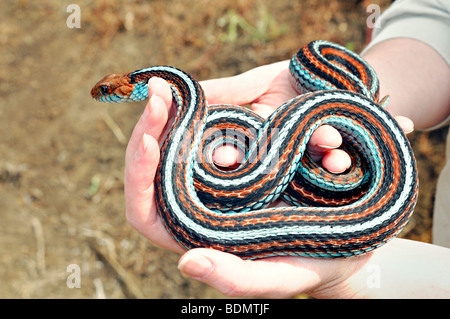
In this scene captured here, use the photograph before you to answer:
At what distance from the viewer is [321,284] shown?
304 cm

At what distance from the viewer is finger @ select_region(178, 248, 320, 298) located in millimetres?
2527

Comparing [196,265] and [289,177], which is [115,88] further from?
[196,265]

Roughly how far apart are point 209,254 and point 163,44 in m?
4.67

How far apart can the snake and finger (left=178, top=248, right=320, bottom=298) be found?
13 cm

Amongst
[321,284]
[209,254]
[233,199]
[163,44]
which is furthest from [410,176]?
[163,44]

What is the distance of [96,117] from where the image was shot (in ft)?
19.5

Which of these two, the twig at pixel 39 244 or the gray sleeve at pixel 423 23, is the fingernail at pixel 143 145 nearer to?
the gray sleeve at pixel 423 23

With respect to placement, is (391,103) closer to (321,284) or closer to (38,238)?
(321,284)

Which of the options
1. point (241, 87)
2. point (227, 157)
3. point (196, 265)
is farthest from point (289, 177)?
Result: point (241, 87)

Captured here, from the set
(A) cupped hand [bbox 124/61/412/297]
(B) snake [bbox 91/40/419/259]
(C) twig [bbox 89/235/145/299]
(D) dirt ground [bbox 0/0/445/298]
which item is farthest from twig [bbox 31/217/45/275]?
(B) snake [bbox 91/40/419/259]

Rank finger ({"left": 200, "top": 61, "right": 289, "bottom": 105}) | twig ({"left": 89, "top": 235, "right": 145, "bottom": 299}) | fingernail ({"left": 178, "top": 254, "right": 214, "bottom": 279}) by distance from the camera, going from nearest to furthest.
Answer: fingernail ({"left": 178, "top": 254, "right": 214, "bottom": 279}) → finger ({"left": 200, "top": 61, "right": 289, "bottom": 105}) → twig ({"left": 89, "top": 235, "right": 145, "bottom": 299})

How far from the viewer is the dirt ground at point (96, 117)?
5113mm

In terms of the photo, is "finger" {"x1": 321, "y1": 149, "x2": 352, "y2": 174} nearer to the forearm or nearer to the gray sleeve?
the forearm

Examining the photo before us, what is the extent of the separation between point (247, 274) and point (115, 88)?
7.69ft
